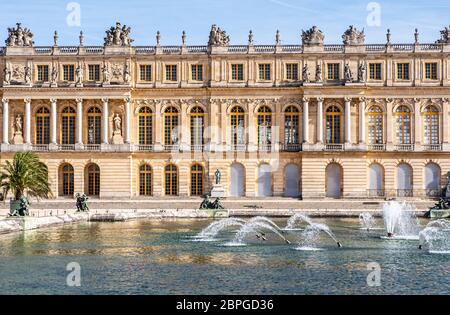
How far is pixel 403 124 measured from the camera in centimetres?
5972

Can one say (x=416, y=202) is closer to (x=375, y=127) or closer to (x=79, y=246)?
(x=375, y=127)

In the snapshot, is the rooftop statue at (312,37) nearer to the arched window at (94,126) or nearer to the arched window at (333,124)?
the arched window at (333,124)

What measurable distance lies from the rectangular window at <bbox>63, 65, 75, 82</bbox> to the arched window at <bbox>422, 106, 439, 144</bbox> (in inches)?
1153

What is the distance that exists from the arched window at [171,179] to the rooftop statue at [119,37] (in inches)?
430

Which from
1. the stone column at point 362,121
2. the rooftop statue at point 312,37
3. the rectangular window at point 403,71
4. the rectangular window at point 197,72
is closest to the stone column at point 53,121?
the rectangular window at point 197,72

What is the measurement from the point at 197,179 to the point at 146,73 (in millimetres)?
9920

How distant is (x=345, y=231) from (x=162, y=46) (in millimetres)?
31437

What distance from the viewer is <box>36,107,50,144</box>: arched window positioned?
61.2 metres

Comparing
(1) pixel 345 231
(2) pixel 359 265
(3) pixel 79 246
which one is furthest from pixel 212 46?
(2) pixel 359 265

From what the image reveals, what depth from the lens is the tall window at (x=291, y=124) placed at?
197ft

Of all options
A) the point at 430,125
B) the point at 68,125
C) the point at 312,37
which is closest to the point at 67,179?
the point at 68,125

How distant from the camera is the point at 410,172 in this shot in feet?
195

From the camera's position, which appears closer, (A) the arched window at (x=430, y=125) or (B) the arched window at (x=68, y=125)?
(A) the arched window at (x=430, y=125)

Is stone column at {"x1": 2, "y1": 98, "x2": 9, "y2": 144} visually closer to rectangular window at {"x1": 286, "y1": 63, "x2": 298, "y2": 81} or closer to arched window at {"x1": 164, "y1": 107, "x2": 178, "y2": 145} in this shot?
arched window at {"x1": 164, "y1": 107, "x2": 178, "y2": 145}
